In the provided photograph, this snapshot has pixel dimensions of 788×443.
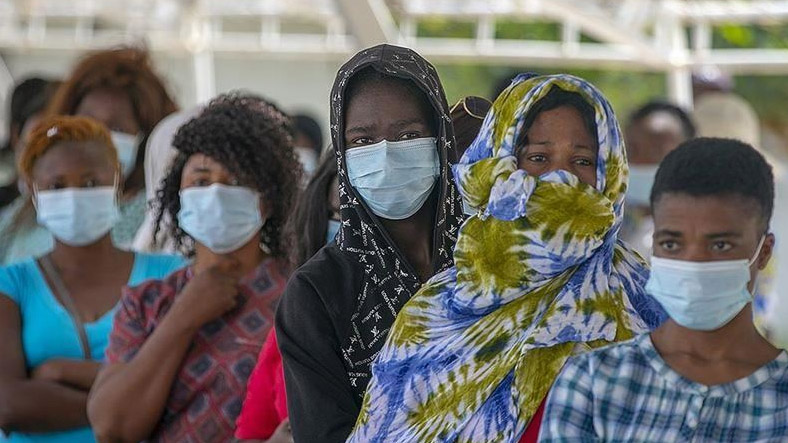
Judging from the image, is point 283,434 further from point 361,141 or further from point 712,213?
point 712,213

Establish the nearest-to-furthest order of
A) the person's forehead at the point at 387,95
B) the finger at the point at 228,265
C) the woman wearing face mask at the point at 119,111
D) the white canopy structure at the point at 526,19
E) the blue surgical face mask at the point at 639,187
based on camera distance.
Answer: the person's forehead at the point at 387,95
the finger at the point at 228,265
the woman wearing face mask at the point at 119,111
the blue surgical face mask at the point at 639,187
the white canopy structure at the point at 526,19

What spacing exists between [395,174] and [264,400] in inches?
31.6

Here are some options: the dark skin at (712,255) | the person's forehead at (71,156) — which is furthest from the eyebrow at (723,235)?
the person's forehead at (71,156)

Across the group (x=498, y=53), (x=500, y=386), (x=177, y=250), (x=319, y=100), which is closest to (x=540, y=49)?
(x=498, y=53)

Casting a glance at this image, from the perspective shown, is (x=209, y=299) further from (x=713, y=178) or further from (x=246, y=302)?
(x=713, y=178)

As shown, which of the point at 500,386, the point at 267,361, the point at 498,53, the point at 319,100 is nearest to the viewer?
the point at 500,386

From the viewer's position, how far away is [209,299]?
15.3ft

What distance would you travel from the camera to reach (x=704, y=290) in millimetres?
3033

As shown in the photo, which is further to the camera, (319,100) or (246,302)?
(319,100)

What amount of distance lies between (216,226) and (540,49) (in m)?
7.28

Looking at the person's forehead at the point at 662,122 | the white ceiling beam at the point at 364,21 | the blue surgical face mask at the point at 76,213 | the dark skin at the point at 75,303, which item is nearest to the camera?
the dark skin at the point at 75,303

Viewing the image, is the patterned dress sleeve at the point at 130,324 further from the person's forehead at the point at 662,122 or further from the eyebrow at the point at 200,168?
the person's forehead at the point at 662,122

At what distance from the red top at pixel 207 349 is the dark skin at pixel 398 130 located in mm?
988

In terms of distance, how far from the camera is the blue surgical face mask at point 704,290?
9.97ft
